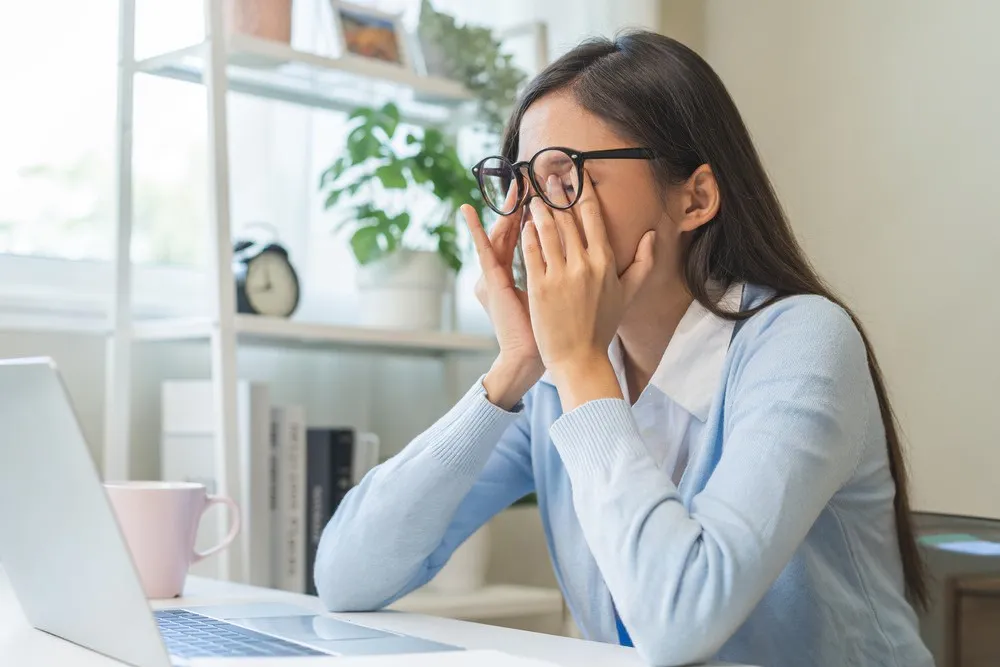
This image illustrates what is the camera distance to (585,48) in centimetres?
125

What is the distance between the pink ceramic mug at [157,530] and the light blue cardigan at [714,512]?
149 millimetres

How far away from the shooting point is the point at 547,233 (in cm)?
110

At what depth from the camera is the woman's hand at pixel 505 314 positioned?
1.18m

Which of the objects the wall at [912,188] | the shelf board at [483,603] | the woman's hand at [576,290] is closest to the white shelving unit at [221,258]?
the shelf board at [483,603]

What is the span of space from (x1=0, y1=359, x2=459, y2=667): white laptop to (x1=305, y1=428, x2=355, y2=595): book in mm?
849

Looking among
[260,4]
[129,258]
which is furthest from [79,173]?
[260,4]

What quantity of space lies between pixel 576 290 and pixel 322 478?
86 centimetres

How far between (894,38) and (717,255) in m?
1.09

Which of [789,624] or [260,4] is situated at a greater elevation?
[260,4]

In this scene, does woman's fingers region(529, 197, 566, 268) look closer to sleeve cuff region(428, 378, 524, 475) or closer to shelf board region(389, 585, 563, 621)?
sleeve cuff region(428, 378, 524, 475)

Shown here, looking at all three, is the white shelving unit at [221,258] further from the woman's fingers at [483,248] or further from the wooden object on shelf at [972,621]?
the wooden object on shelf at [972,621]

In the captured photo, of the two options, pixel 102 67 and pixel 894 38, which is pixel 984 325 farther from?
pixel 102 67

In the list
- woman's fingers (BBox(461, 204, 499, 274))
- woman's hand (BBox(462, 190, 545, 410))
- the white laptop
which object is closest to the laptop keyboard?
the white laptop

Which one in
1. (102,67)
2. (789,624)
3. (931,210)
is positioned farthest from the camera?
(931,210)
